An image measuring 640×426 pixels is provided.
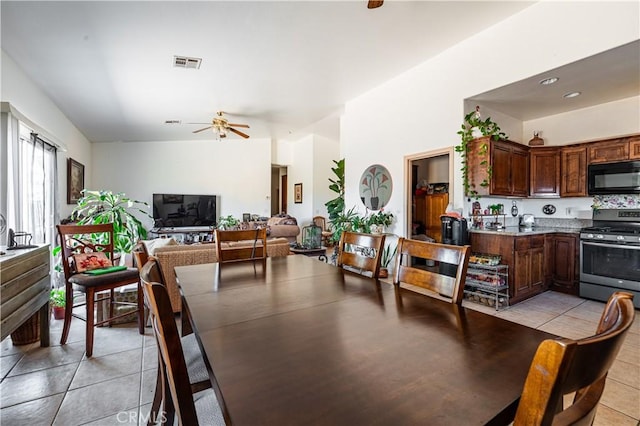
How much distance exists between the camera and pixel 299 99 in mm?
5383

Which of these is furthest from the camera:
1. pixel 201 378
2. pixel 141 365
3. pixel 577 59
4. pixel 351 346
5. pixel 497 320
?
pixel 577 59

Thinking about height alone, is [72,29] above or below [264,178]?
above

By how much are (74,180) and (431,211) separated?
7.03 metres

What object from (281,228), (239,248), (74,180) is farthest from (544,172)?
(74,180)

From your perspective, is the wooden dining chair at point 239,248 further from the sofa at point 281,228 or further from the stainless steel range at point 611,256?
the sofa at point 281,228

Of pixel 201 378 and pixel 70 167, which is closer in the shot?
pixel 201 378

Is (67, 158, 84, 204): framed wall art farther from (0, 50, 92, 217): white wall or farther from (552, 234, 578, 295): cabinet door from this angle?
(552, 234, 578, 295): cabinet door

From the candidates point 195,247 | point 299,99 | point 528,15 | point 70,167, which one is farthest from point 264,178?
point 528,15

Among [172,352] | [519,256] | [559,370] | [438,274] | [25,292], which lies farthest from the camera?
[519,256]

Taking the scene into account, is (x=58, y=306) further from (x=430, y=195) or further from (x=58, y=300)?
(x=430, y=195)

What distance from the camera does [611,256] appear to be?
341 cm

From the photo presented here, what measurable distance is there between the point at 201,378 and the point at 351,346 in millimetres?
712

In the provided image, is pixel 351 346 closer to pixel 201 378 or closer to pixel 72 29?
pixel 201 378

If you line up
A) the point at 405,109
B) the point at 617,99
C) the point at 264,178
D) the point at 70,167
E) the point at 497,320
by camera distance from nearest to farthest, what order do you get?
the point at 497,320, the point at 617,99, the point at 405,109, the point at 70,167, the point at 264,178
